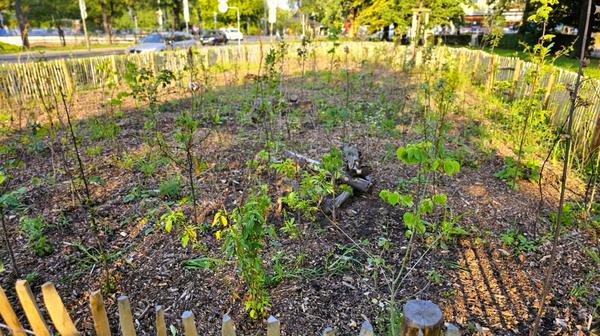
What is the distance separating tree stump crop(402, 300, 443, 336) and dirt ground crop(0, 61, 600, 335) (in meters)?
0.96

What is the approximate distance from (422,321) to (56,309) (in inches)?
54.3

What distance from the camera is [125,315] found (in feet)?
4.85

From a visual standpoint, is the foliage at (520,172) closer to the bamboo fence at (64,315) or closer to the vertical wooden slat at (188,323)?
the bamboo fence at (64,315)

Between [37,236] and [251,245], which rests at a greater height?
[251,245]

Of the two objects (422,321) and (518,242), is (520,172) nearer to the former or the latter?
(518,242)

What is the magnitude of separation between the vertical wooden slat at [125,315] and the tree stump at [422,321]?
1045 mm

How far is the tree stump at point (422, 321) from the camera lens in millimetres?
1196

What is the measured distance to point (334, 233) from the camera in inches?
121

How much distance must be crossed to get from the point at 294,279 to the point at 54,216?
229 centimetres

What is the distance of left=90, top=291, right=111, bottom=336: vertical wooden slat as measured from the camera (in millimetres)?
1469

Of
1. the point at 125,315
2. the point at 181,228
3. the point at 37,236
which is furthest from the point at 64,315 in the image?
the point at 37,236

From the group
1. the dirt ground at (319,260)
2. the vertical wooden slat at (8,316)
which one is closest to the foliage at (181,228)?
the dirt ground at (319,260)

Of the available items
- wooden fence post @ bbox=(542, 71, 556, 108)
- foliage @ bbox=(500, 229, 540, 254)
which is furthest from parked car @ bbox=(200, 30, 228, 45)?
foliage @ bbox=(500, 229, 540, 254)

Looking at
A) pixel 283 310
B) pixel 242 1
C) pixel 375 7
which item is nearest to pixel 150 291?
pixel 283 310
